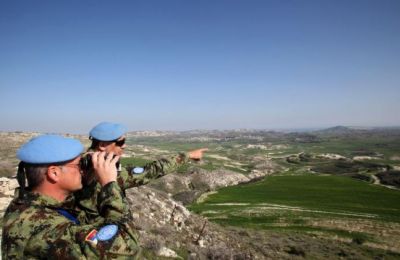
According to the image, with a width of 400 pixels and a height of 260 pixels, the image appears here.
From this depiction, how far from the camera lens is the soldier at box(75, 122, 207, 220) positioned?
15.0ft

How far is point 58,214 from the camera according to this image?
3.33m

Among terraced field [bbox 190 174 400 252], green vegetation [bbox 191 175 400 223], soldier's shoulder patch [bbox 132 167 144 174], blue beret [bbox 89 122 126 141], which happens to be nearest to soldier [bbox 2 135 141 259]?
blue beret [bbox 89 122 126 141]

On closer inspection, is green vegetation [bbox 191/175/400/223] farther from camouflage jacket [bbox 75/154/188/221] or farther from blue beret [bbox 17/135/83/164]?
blue beret [bbox 17/135/83/164]

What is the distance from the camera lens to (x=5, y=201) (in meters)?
19.5

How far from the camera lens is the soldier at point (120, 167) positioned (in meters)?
4.56

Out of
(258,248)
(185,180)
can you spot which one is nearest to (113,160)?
(258,248)

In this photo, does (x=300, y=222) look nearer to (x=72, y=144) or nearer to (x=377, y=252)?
(x=377, y=252)

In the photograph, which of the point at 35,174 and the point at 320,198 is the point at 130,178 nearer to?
the point at 35,174

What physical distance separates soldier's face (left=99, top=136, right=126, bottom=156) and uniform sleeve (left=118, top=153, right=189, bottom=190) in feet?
1.51

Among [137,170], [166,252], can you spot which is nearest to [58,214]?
[137,170]

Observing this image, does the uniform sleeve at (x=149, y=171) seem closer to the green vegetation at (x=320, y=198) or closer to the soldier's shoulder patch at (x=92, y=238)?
the soldier's shoulder patch at (x=92, y=238)

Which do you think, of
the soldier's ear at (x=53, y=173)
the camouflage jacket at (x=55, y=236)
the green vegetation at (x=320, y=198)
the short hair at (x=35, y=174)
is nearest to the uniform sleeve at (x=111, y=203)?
the camouflage jacket at (x=55, y=236)

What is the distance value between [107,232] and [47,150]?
3.43 ft

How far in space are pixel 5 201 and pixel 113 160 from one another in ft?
62.6
